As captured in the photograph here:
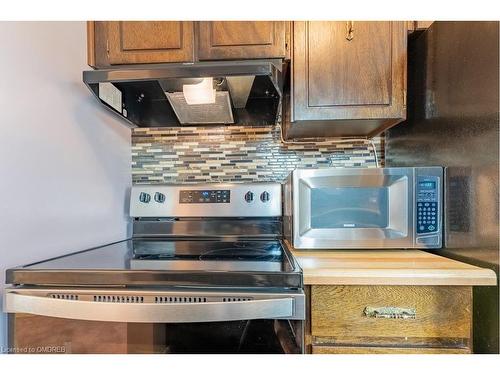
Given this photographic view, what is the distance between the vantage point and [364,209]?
Answer: 3.29 ft

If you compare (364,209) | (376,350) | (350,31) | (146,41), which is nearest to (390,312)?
(376,350)

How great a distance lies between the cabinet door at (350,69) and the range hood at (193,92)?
11cm

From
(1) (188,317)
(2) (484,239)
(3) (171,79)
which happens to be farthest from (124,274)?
(2) (484,239)

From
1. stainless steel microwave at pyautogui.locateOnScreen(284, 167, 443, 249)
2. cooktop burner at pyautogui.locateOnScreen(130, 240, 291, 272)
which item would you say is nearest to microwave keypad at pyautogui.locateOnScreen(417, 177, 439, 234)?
stainless steel microwave at pyautogui.locateOnScreen(284, 167, 443, 249)

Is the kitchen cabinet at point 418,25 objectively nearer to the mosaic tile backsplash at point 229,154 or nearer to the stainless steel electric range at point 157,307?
the mosaic tile backsplash at point 229,154

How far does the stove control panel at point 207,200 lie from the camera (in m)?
1.26

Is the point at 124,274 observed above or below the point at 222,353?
above

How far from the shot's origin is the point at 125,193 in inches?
52.1

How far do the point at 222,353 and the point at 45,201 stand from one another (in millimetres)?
691

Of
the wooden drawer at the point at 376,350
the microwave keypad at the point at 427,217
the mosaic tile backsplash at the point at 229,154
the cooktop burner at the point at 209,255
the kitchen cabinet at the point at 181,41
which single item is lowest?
the wooden drawer at the point at 376,350

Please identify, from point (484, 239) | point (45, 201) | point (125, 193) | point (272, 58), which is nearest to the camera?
point (484, 239)

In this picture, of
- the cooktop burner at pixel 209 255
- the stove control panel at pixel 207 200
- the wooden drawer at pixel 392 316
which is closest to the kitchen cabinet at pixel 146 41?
the stove control panel at pixel 207 200
